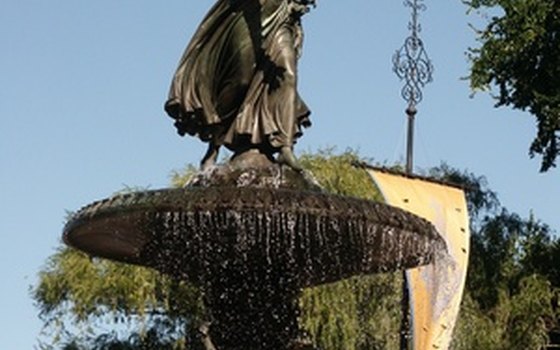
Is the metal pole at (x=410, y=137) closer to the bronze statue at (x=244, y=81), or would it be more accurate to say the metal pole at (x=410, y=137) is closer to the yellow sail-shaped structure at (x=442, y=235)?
the yellow sail-shaped structure at (x=442, y=235)

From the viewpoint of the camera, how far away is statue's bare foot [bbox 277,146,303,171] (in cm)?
1346

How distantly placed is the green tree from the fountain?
64.6ft

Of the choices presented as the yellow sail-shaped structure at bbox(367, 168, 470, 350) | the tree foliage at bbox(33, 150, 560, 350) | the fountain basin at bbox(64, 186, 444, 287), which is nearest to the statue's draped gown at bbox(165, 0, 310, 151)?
the fountain basin at bbox(64, 186, 444, 287)

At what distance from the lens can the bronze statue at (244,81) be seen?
45.1 feet

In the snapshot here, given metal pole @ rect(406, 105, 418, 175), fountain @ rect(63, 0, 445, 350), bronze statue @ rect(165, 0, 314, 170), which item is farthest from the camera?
metal pole @ rect(406, 105, 418, 175)

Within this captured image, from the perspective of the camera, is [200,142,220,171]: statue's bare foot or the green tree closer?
[200,142,220,171]: statue's bare foot

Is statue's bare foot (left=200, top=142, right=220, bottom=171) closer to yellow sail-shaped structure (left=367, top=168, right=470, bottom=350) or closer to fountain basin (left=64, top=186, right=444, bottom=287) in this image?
fountain basin (left=64, top=186, right=444, bottom=287)

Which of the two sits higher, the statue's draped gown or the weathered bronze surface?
the statue's draped gown

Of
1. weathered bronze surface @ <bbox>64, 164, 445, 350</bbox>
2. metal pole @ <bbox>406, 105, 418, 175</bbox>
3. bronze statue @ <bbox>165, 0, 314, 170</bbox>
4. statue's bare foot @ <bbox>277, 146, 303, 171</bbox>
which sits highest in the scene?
metal pole @ <bbox>406, 105, 418, 175</bbox>

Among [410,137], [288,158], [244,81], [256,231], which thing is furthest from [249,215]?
[410,137]

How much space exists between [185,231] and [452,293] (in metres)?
14.7

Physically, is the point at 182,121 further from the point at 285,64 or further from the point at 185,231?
the point at 185,231

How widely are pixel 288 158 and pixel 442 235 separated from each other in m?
12.6

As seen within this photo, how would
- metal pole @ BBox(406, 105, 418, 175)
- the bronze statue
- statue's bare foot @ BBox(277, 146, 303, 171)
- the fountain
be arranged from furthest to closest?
metal pole @ BBox(406, 105, 418, 175)
the bronze statue
statue's bare foot @ BBox(277, 146, 303, 171)
the fountain
